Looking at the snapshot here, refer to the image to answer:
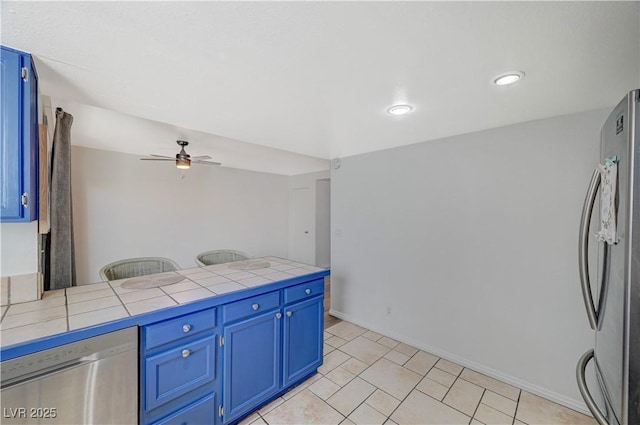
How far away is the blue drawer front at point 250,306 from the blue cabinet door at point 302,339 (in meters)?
0.16

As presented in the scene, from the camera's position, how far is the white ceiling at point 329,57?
92 cm

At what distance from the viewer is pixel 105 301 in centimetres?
139

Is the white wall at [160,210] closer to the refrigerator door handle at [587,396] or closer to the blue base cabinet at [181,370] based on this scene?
the blue base cabinet at [181,370]

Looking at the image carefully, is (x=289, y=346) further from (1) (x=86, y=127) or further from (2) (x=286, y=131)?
(1) (x=86, y=127)

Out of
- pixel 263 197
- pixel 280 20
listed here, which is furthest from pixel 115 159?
pixel 280 20

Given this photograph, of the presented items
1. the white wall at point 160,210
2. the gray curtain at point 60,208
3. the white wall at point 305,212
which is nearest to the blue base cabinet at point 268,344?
the gray curtain at point 60,208

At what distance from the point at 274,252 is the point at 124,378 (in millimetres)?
4681

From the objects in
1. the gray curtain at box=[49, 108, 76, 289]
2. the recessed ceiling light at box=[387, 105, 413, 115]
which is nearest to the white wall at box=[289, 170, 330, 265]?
the recessed ceiling light at box=[387, 105, 413, 115]

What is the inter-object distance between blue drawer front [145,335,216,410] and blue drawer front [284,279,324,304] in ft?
1.92

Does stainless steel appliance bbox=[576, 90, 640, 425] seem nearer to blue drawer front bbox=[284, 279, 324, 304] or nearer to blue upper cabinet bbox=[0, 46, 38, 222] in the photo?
blue drawer front bbox=[284, 279, 324, 304]

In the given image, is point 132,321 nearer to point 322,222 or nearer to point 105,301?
point 105,301

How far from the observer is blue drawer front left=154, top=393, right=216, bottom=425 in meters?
1.36

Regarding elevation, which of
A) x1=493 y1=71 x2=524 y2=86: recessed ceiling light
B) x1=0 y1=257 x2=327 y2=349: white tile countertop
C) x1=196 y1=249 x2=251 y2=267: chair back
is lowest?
x1=196 y1=249 x2=251 y2=267: chair back

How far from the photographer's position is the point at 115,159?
12.2 ft
